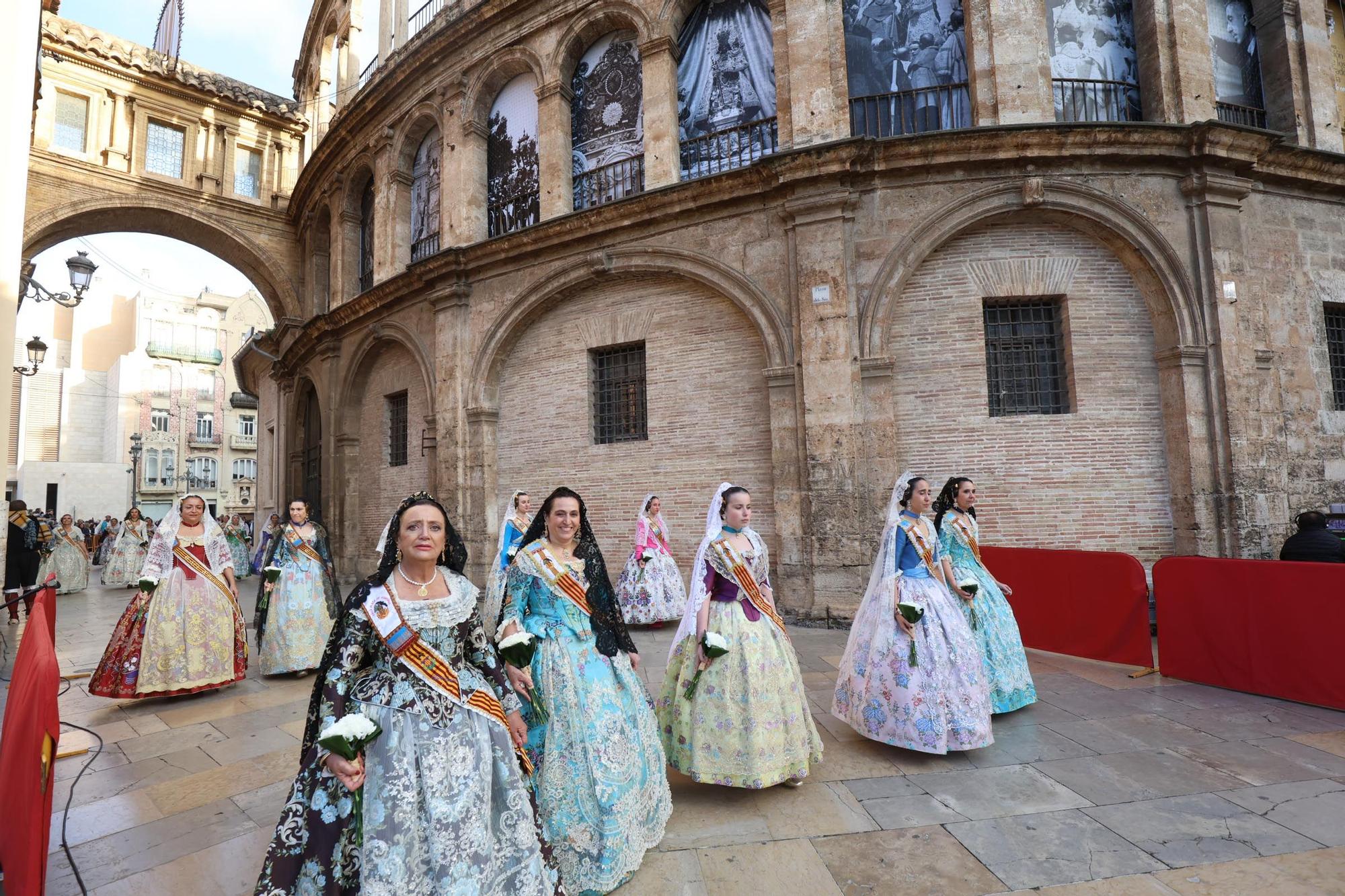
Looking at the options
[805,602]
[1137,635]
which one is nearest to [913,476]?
[1137,635]

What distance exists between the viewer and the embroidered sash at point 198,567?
6.37m

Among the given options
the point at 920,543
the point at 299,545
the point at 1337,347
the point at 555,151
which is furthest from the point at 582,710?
the point at 1337,347

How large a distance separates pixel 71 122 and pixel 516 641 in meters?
21.0

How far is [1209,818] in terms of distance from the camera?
3588mm

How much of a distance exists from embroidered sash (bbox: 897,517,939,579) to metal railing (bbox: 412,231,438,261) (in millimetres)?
12423

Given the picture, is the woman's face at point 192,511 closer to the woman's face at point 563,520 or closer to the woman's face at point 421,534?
the woman's face at point 563,520

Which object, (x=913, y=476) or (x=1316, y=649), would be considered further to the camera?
(x=1316, y=649)

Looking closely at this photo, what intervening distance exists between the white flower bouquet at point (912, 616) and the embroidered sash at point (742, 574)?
2.67 feet

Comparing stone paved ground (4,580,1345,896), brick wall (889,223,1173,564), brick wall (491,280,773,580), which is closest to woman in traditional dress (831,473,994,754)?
stone paved ground (4,580,1345,896)

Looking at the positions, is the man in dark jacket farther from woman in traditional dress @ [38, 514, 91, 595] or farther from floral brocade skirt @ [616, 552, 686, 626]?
woman in traditional dress @ [38, 514, 91, 595]

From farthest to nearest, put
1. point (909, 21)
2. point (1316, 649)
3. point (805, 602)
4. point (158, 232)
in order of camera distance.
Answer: point (158, 232), point (909, 21), point (805, 602), point (1316, 649)

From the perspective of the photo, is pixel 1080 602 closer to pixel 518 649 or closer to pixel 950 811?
pixel 950 811

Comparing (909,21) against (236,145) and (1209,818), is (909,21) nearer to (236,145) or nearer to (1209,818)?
(1209,818)

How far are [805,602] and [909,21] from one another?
840cm
